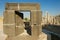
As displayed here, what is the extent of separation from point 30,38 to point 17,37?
66cm

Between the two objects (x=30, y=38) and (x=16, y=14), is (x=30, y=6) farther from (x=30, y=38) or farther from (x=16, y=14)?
(x=30, y=38)

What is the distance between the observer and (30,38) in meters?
7.88

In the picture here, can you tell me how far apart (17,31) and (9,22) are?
72cm

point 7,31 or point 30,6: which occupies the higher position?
point 30,6

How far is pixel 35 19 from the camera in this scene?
314 inches

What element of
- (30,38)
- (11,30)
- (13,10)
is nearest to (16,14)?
(13,10)

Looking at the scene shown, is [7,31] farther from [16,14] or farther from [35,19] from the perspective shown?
[35,19]

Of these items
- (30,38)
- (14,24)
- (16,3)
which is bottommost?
(30,38)

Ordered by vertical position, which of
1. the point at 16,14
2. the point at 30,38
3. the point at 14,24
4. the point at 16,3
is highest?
the point at 16,3

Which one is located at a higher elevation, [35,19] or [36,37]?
[35,19]

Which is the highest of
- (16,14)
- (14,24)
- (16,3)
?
(16,3)

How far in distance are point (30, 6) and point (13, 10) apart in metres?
0.88

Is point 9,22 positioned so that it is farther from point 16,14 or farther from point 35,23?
point 35,23

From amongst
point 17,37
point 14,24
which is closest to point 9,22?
point 14,24
